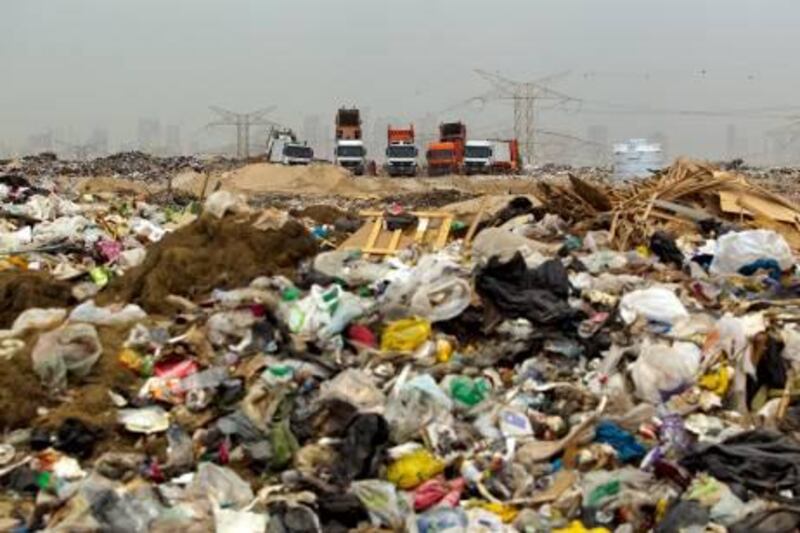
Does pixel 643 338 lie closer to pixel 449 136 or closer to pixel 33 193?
pixel 33 193

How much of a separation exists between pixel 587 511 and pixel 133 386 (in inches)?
108

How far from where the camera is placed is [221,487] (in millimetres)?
4434

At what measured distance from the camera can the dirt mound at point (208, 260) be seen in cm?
726

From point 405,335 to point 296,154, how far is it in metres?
30.4

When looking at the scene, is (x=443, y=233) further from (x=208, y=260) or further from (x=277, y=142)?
(x=277, y=142)

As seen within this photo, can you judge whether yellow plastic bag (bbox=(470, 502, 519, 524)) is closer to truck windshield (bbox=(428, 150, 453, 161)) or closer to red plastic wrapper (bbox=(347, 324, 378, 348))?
red plastic wrapper (bbox=(347, 324, 378, 348))

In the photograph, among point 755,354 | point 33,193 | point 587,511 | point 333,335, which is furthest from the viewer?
point 33,193

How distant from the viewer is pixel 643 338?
5.79 m

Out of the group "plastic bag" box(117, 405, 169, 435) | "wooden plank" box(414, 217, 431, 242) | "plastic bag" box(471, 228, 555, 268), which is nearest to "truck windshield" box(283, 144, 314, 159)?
"wooden plank" box(414, 217, 431, 242)

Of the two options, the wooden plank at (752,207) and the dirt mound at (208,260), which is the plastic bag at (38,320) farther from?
the wooden plank at (752,207)

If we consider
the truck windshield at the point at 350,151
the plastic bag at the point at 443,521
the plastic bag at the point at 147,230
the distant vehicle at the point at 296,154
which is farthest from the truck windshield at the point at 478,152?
the plastic bag at the point at 443,521

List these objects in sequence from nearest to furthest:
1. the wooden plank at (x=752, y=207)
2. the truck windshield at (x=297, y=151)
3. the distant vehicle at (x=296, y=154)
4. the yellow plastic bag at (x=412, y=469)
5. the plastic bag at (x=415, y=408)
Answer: the yellow plastic bag at (x=412, y=469) → the plastic bag at (x=415, y=408) → the wooden plank at (x=752, y=207) → the distant vehicle at (x=296, y=154) → the truck windshield at (x=297, y=151)

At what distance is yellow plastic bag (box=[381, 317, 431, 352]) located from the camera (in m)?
5.76

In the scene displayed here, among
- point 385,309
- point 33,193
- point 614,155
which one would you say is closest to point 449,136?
point 614,155
